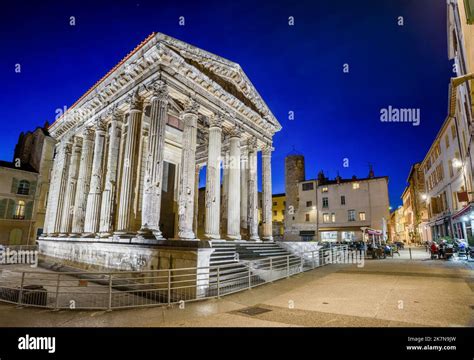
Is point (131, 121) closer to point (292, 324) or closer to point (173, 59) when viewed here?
point (173, 59)

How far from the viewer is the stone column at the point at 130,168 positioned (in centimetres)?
1171

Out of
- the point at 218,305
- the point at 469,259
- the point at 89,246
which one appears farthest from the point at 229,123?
the point at 469,259

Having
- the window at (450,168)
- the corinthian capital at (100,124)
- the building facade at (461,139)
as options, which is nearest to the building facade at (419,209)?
the window at (450,168)

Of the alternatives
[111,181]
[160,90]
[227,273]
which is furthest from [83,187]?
[227,273]

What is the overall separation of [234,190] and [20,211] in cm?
2575

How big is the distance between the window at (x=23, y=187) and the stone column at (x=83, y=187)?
627 inches

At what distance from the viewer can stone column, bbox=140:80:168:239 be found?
10.5 meters

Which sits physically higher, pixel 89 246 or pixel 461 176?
pixel 461 176

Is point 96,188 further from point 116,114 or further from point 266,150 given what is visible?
point 266,150

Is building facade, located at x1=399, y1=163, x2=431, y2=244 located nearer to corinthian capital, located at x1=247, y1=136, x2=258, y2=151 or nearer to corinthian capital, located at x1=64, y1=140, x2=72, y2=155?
corinthian capital, located at x1=247, y1=136, x2=258, y2=151

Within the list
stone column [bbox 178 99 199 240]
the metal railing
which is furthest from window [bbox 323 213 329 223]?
stone column [bbox 178 99 199 240]

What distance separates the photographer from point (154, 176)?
10773 mm
